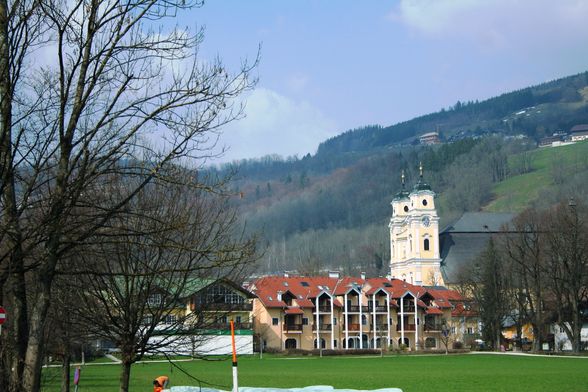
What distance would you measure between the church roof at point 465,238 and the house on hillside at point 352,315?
36.2 meters

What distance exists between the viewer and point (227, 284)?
20359 millimetres

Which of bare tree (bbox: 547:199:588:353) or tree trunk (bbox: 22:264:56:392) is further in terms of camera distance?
bare tree (bbox: 547:199:588:353)

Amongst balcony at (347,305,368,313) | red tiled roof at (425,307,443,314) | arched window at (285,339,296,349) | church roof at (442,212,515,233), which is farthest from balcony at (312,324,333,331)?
church roof at (442,212,515,233)

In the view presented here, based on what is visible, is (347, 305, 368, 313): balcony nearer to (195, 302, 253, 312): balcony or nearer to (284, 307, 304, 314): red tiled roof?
(284, 307, 304, 314): red tiled roof

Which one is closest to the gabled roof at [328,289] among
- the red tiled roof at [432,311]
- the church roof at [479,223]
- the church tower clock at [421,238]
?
the red tiled roof at [432,311]

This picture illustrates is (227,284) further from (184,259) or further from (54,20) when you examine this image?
(54,20)

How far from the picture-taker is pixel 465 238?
167125mm

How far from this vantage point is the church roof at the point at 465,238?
515 ft

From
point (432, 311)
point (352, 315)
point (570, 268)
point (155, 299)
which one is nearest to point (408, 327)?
point (432, 311)

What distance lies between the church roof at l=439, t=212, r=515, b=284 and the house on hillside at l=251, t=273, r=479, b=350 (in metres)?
36.2

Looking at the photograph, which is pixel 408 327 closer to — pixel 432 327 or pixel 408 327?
pixel 408 327

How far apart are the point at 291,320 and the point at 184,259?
8774cm

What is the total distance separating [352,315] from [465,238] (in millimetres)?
61951

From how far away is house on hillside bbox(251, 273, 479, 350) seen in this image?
106m
